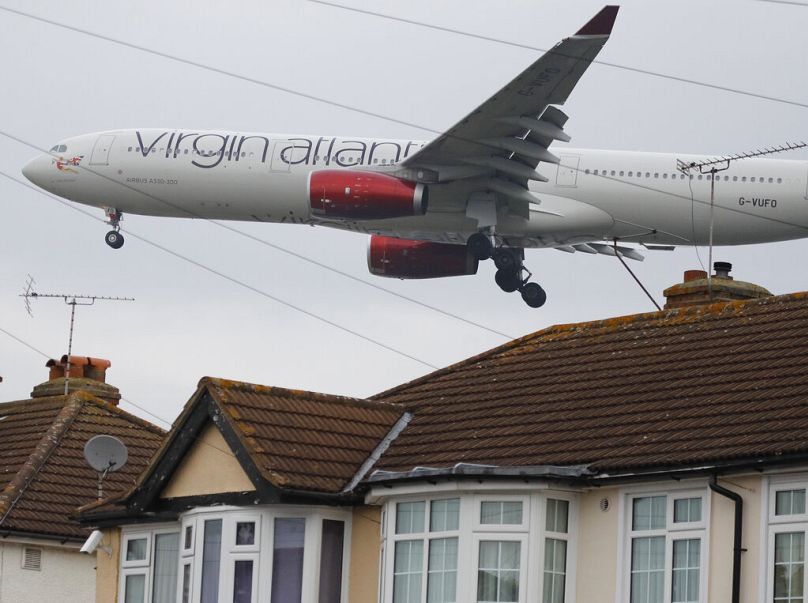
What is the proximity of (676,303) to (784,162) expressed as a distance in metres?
23.6

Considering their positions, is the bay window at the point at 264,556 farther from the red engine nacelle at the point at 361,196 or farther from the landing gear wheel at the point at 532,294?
the landing gear wheel at the point at 532,294

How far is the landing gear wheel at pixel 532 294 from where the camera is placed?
174 feet

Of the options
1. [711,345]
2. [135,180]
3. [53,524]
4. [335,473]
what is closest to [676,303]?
[711,345]

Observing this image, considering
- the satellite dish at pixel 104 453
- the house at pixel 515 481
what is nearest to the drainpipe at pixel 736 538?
the house at pixel 515 481

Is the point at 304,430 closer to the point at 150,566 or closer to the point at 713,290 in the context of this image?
the point at 150,566

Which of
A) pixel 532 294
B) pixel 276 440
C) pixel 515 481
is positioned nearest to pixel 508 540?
pixel 515 481

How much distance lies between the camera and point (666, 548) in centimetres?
2006

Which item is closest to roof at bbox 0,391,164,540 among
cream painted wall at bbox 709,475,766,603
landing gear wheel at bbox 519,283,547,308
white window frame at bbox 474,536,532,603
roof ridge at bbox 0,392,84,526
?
roof ridge at bbox 0,392,84,526

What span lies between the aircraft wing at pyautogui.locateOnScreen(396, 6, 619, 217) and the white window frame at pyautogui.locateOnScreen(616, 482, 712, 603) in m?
24.1

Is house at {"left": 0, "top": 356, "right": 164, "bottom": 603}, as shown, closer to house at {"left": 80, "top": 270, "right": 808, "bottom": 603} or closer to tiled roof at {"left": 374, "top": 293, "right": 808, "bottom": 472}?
house at {"left": 80, "top": 270, "right": 808, "bottom": 603}

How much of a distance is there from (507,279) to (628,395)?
29.5 meters

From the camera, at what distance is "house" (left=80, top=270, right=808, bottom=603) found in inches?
781

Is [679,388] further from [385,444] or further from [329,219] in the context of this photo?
[329,219]

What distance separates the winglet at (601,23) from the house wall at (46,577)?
18.0 m
